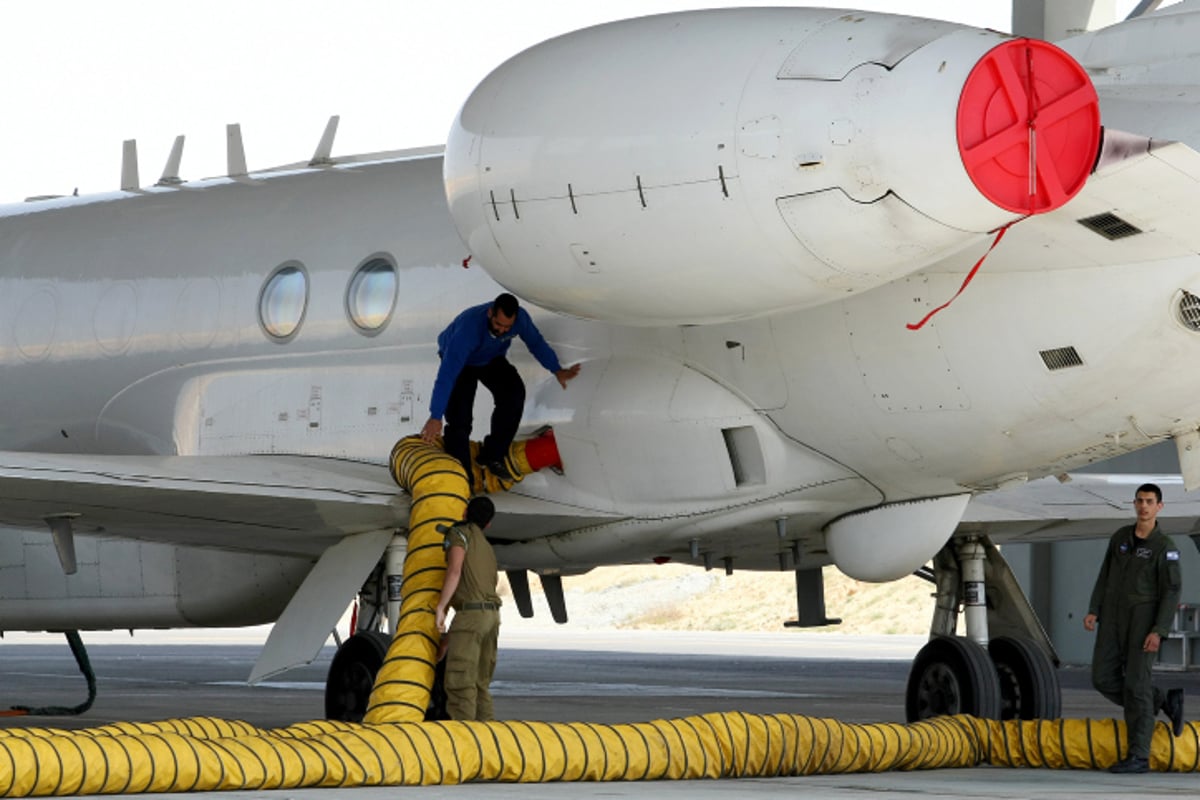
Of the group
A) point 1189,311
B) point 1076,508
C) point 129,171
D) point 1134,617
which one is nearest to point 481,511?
point 1134,617

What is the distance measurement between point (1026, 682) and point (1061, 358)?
2.80 m

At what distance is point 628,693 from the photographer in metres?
19.9

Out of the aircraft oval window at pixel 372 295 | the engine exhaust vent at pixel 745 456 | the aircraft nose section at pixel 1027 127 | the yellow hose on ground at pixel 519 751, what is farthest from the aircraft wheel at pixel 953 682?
the aircraft oval window at pixel 372 295

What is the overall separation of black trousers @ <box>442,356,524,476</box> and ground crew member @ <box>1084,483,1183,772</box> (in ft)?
11.5

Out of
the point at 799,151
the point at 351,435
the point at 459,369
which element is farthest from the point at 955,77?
the point at 351,435

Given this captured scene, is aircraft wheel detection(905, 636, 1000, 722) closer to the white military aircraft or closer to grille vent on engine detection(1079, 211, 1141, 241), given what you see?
the white military aircraft

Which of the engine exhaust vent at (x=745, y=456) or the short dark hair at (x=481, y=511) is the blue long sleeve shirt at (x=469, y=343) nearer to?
the short dark hair at (x=481, y=511)

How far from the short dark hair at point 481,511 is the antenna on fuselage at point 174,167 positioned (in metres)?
5.23

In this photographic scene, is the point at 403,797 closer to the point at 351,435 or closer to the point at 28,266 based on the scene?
the point at 351,435

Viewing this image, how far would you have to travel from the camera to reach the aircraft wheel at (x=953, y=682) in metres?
11.7

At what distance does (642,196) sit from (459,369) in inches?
99.1

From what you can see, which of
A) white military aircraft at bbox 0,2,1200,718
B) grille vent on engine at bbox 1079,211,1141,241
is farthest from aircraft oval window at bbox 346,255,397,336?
grille vent on engine at bbox 1079,211,1141,241

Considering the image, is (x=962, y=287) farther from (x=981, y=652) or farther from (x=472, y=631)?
(x=472, y=631)

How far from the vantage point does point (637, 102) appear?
926 cm
